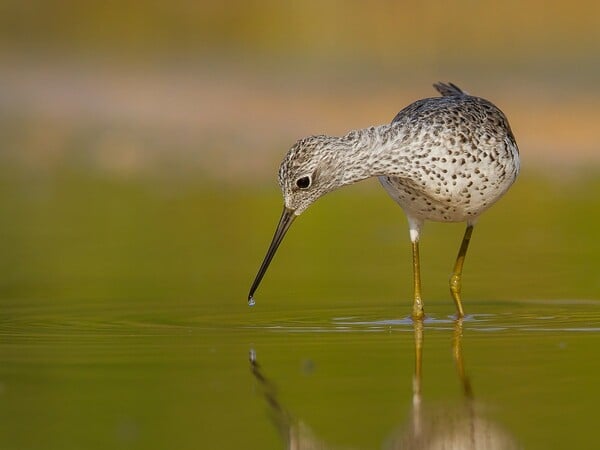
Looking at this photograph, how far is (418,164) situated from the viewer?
1019cm

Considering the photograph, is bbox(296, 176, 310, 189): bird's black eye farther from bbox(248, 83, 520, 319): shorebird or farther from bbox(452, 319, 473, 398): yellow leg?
bbox(452, 319, 473, 398): yellow leg

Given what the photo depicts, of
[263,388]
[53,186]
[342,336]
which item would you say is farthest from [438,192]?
[53,186]

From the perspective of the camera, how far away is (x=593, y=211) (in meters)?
16.6

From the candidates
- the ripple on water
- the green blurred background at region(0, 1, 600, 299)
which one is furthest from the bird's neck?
the green blurred background at region(0, 1, 600, 299)

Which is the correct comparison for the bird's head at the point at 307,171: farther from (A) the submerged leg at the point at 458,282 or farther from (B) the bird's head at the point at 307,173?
(A) the submerged leg at the point at 458,282

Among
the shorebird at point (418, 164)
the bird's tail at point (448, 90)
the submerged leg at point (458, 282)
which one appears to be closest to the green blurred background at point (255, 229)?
the submerged leg at point (458, 282)

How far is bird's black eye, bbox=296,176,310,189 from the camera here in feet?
32.6

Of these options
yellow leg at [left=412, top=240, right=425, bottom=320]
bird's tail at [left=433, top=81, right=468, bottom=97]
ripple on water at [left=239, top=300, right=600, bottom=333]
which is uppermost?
bird's tail at [left=433, top=81, right=468, bottom=97]

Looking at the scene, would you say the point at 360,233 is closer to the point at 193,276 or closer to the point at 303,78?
the point at 193,276

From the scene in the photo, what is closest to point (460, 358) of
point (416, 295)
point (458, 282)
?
point (416, 295)

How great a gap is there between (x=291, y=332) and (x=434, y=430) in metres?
2.86

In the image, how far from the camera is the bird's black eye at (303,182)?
9938 millimetres

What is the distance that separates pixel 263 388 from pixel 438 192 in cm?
282

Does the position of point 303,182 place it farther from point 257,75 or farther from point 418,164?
point 257,75
